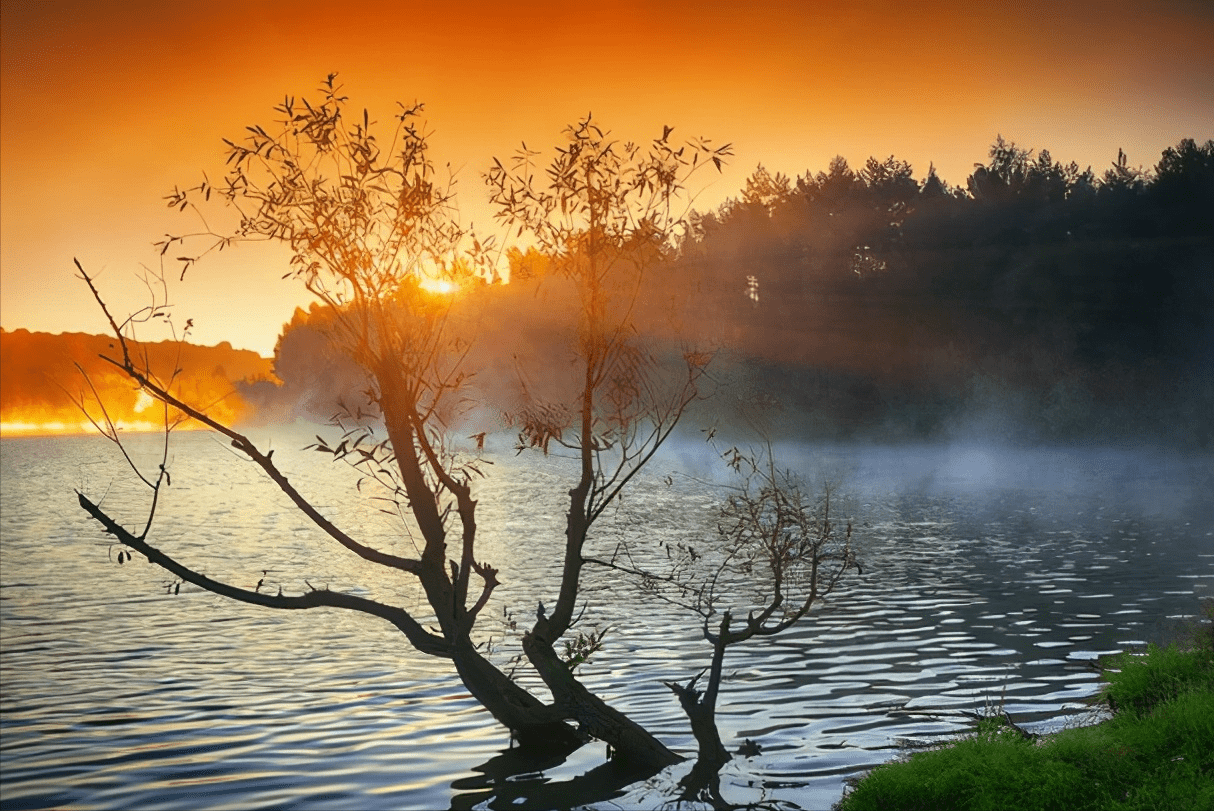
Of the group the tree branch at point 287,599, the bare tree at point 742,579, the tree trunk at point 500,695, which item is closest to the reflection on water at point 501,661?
the bare tree at point 742,579

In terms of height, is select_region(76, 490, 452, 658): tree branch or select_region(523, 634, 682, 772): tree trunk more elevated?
select_region(76, 490, 452, 658): tree branch

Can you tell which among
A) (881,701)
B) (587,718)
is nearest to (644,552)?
(881,701)

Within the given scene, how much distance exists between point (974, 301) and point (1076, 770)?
8282 cm

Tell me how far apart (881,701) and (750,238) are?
89395 mm

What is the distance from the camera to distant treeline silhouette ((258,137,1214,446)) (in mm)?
83875

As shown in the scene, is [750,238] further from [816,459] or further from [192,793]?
[192,793]

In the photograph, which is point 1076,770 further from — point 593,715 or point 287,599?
point 287,599

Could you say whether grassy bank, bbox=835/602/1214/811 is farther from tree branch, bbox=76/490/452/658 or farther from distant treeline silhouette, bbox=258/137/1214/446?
distant treeline silhouette, bbox=258/137/1214/446

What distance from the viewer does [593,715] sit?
1509 centimetres

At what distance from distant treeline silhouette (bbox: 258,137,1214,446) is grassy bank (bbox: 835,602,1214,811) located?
2503 inches

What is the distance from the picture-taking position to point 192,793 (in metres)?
15.3

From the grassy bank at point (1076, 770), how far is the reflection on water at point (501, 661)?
197 centimetres

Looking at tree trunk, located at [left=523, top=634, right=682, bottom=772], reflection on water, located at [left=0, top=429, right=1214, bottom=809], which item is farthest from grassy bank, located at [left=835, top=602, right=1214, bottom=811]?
tree trunk, located at [left=523, top=634, right=682, bottom=772]

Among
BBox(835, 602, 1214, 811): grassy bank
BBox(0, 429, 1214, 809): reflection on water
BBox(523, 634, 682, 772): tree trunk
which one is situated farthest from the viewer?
BBox(0, 429, 1214, 809): reflection on water
